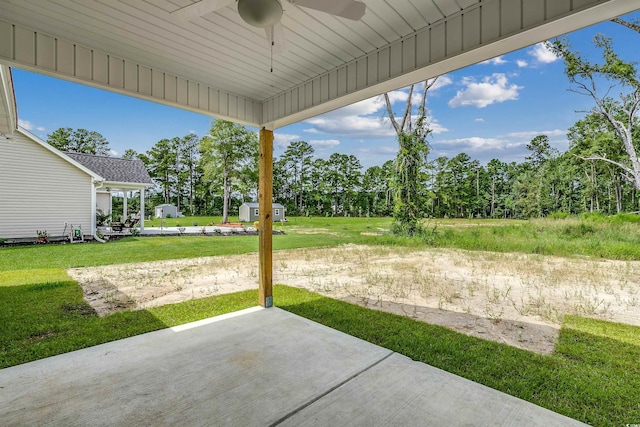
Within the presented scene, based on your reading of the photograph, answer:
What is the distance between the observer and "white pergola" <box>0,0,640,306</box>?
1491mm

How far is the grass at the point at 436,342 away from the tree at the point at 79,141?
9020mm

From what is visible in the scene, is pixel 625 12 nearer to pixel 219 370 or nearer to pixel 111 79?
pixel 219 370

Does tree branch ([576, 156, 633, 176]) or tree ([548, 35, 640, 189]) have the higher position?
tree ([548, 35, 640, 189])

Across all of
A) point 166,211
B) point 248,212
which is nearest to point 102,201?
point 166,211

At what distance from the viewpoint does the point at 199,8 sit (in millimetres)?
1287

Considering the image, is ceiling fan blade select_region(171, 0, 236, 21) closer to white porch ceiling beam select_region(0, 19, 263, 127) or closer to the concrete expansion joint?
white porch ceiling beam select_region(0, 19, 263, 127)

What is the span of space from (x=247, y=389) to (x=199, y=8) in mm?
1917

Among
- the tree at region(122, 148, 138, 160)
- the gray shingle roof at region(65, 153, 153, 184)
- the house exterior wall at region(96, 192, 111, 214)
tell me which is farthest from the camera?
the tree at region(122, 148, 138, 160)

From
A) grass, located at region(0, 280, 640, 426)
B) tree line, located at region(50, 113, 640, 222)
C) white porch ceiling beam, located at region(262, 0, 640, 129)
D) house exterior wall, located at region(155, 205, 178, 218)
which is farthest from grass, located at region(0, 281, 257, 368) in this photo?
house exterior wall, located at region(155, 205, 178, 218)

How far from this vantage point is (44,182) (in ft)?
24.1

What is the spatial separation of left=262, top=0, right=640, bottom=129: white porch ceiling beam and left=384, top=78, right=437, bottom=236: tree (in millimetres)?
5583

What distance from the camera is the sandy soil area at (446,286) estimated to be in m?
2.87

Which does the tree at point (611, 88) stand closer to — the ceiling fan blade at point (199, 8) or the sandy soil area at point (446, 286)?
the sandy soil area at point (446, 286)

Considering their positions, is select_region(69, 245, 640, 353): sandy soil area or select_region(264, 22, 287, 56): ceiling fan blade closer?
select_region(264, 22, 287, 56): ceiling fan blade
